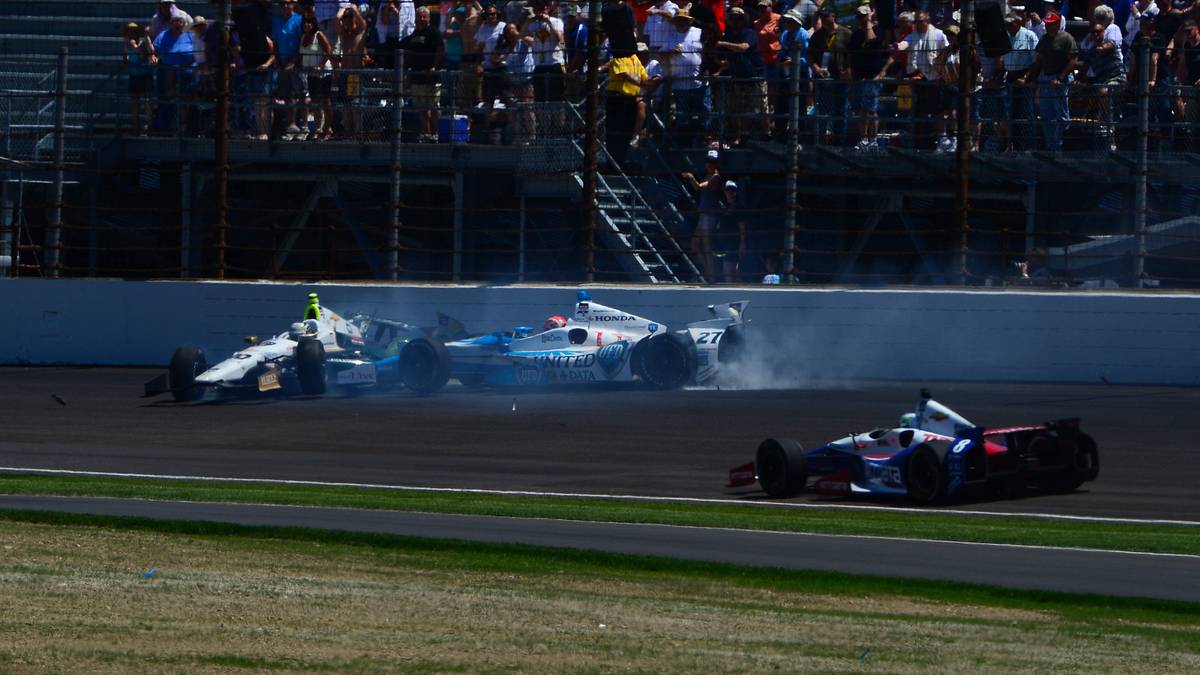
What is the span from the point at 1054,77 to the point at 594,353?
212 inches

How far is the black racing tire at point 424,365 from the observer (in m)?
17.0

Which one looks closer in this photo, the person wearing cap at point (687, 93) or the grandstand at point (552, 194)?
the grandstand at point (552, 194)

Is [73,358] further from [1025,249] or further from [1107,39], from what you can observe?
[1107,39]

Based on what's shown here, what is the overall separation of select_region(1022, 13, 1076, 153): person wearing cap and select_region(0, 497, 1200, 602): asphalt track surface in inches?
347

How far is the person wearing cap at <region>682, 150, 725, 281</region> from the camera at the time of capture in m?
18.3

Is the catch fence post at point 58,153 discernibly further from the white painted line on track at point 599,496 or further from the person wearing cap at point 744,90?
the white painted line on track at point 599,496

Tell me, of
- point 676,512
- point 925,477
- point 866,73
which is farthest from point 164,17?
point 925,477

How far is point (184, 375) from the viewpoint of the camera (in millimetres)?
16922

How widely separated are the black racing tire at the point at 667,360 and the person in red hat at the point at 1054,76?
13.6 feet

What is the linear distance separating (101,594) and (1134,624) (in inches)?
170

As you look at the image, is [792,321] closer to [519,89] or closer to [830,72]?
[830,72]

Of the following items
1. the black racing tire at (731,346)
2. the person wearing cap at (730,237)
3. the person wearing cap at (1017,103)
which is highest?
the person wearing cap at (1017,103)

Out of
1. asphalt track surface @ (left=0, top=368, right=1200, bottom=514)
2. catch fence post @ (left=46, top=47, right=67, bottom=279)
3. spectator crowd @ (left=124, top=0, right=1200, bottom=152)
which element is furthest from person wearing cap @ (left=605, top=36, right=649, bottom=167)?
catch fence post @ (left=46, top=47, right=67, bottom=279)

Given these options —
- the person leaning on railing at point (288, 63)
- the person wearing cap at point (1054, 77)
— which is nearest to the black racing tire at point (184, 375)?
the person leaning on railing at point (288, 63)
